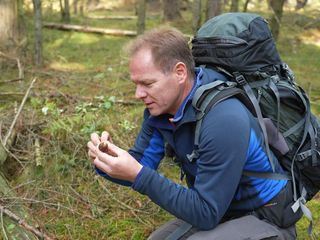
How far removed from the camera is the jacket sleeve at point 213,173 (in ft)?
7.13

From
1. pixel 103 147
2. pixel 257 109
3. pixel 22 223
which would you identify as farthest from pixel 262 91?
pixel 22 223

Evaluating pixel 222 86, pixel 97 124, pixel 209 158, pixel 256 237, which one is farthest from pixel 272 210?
pixel 97 124

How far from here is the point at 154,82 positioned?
91.1 inches

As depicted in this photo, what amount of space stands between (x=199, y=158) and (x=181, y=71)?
47 centimetres

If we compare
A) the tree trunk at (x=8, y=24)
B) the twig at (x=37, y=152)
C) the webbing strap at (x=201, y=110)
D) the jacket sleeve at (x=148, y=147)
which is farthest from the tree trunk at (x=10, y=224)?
the tree trunk at (x=8, y=24)

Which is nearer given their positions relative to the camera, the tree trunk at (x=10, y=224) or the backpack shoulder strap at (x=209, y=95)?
the backpack shoulder strap at (x=209, y=95)

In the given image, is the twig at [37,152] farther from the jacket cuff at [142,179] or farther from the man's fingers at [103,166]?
the jacket cuff at [142,179]

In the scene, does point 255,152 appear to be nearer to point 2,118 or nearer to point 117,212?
point 117,212

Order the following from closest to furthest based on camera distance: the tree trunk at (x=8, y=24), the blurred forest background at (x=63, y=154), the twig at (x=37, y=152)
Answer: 1. the blurred forest background at (x=63, y=154)
2. the twig at (x=37, y=152)
3. the tree trunk at (x=8, y=24)

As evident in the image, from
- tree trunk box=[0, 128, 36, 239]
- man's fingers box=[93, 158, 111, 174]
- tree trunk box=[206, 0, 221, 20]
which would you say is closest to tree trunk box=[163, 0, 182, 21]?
tree trunk box=[206, 0, 221, 20]

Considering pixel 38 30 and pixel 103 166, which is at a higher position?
pixel 103 166

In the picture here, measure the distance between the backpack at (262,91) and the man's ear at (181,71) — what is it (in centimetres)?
13

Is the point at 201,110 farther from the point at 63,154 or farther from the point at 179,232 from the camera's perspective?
the point at 63,154

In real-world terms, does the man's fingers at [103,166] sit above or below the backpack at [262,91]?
below
